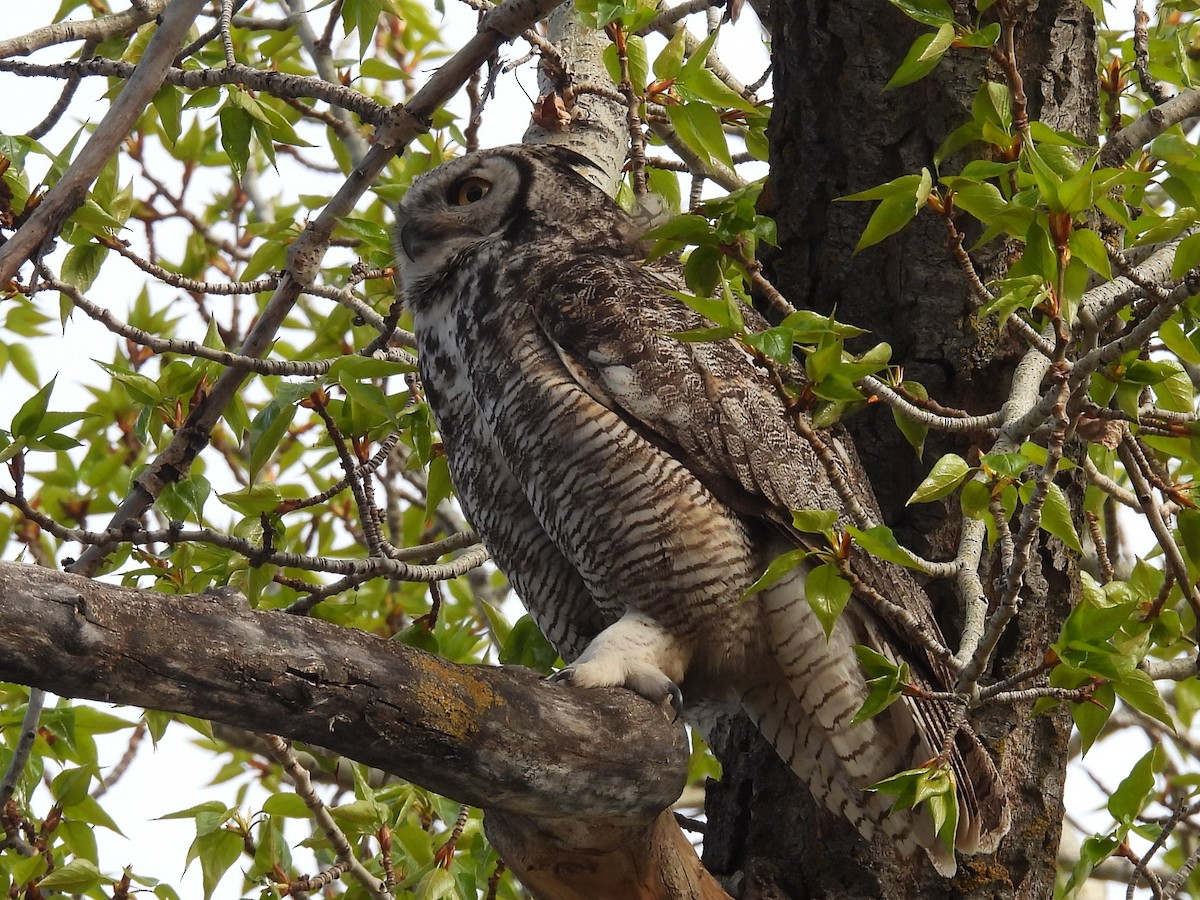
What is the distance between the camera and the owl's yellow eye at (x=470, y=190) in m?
2.88

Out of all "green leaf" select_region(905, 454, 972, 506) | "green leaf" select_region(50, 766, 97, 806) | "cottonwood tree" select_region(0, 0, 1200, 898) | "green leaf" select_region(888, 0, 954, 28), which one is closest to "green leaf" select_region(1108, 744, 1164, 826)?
"cottonwood tree" select_region(0, 0, 1200, 898)

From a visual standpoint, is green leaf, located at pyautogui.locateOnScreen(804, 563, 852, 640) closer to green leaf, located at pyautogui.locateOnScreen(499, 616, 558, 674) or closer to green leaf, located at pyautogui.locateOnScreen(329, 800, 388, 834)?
green leaf, located at pyautogui.locateOnScreen(499, 616, 558, 674)

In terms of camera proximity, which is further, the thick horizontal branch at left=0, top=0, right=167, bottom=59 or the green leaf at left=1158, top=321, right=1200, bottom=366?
the thick horizontal branch at left=0, top=0, right=167, bottom=59

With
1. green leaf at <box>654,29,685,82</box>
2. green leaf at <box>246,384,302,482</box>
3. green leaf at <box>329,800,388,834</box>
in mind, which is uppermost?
green leaf at <box>654,29,685,82</box>

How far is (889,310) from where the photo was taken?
2.46m

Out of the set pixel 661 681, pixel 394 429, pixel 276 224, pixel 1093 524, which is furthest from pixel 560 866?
pixel 276 224

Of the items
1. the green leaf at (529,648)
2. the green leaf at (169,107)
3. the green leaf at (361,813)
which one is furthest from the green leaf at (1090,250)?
the green leaf at (169,107)

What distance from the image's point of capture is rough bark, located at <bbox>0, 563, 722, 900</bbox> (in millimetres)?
1283

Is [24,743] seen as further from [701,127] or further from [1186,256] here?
[1186,256]

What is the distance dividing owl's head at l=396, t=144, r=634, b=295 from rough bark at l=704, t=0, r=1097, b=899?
39 centimetres

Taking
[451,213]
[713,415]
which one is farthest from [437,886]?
[451,213]

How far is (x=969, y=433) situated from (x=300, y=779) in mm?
1585

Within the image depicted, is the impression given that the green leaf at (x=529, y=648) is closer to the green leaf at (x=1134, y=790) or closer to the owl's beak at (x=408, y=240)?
the owl's beak at (x=408, y=240)

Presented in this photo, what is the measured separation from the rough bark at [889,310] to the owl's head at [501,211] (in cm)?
39
